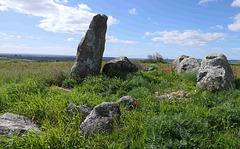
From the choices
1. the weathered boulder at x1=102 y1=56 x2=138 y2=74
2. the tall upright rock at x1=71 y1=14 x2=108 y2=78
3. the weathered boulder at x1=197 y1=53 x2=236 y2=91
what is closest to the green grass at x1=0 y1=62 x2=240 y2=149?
the weathered boulder at x1=197 y1=53 x2=236 y2=91

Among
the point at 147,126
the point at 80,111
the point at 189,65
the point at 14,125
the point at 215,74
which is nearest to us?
the point at 147,126

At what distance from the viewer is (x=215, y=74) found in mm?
8148

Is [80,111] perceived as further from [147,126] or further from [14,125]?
[147,126]

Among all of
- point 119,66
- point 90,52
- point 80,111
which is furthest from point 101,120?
point 119,66

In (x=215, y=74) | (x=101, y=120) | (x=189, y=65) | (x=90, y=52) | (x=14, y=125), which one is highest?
(x=90, y=52)

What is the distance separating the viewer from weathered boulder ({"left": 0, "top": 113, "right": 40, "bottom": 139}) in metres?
4.11

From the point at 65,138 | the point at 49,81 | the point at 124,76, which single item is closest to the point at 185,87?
the point at 124,76

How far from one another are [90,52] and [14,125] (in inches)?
292

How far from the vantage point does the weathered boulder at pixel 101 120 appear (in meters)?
4.45

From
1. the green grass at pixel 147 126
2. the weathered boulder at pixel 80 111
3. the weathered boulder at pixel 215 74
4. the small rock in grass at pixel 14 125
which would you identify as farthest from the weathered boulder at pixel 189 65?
the small rock in grass at pixel 14 125

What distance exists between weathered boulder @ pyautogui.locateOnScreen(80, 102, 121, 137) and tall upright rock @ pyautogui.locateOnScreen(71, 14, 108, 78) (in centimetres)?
623

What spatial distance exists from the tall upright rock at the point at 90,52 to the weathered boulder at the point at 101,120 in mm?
6225

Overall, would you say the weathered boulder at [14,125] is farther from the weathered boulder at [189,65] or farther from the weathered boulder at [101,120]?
the weathered boulder at [189,65]

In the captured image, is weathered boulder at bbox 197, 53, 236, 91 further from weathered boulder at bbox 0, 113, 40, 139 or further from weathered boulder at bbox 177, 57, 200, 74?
weathered boulder at bbox 0, 113, 40, 139
